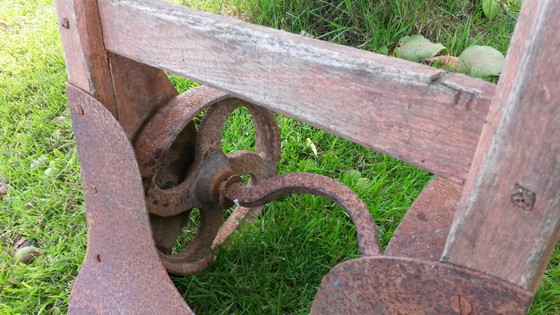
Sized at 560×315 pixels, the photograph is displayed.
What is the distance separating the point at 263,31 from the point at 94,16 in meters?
0.54

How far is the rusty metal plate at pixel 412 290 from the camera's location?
104cm

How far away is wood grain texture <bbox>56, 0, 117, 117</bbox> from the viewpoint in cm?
149

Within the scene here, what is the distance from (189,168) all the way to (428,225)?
87 centimetres

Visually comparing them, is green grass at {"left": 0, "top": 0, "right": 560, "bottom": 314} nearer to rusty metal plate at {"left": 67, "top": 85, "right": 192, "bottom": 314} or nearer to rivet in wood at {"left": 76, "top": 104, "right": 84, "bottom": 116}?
rusty metal plate at {"left": 67, "top": 85, "right": 192, "bottom": 314}

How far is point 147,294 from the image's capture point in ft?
5.28

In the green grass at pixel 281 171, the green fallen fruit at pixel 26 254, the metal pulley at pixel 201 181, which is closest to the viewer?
the metal pulley at pixel 201 181

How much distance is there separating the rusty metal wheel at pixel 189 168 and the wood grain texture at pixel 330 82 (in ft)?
1.01

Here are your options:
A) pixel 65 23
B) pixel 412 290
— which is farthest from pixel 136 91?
pixel 412 290

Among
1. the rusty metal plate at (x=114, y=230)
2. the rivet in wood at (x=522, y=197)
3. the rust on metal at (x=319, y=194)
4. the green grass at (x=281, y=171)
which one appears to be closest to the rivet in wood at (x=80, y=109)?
the rusty metal plate at (x=114, y=230)

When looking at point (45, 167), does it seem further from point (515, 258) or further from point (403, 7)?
point (515, 258)

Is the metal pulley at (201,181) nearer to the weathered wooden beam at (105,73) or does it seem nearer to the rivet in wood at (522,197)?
the weathered wooden beam at (105,73)

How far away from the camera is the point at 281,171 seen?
243 cm

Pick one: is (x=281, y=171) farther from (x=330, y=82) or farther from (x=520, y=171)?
(x=520, y=171)

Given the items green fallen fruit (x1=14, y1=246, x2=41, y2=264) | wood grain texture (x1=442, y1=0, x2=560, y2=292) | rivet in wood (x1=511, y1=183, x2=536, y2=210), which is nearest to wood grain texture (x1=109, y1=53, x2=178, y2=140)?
green fallen fruit (x1=14, y1=246, x2=41, y2=264)
